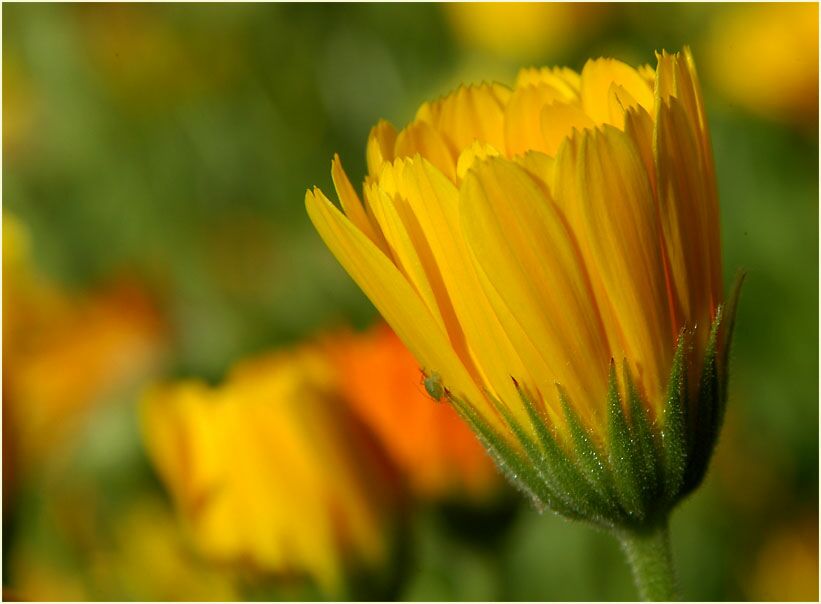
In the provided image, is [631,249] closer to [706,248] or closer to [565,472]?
[706,248]

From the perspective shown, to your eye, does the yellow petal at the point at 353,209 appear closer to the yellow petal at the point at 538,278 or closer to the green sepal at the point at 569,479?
the yellow petal at the point at 538,278

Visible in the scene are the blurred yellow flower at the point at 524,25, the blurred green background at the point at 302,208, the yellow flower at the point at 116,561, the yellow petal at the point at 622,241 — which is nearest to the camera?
the yellow petal at the point at 622,241

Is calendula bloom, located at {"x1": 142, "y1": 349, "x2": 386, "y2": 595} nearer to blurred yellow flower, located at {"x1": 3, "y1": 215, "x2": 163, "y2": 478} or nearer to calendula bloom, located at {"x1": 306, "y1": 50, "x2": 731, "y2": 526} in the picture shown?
blurred yellow flower, located at {"x1": 3, "y1": 215, "x2": 163, "y2": 478}

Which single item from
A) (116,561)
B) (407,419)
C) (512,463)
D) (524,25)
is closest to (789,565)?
(407,419)

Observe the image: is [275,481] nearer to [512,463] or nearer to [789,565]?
[512,463]

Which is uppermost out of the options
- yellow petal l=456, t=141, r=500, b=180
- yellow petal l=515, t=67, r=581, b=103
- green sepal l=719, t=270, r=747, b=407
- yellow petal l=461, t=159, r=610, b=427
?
yellow petal l=515, t=67, r=581, b=103

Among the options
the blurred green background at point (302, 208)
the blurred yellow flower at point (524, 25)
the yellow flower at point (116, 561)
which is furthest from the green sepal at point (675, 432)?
the blurred yellow flower at point (524, 25)

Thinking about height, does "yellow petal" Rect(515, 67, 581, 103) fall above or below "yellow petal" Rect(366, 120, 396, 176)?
above

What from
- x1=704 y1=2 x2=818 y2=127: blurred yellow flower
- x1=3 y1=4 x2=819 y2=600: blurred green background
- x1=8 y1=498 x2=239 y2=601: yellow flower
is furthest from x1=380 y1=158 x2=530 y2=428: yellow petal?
x1=704 y1=2 x2=818 y2=127: blurred yellow flower
